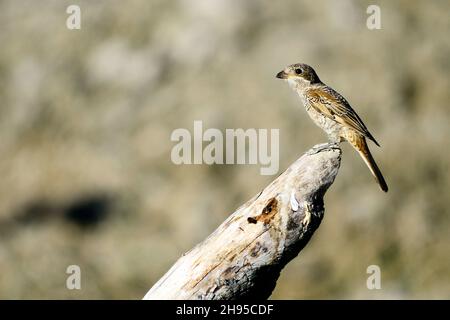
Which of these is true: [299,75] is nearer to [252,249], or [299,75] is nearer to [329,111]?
[329,111]

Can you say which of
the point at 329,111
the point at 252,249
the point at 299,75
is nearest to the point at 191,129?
the point at 299,75

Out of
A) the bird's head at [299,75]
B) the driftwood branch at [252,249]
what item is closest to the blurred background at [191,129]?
the bird's head at [299,75]

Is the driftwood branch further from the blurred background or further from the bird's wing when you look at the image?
the blurred background

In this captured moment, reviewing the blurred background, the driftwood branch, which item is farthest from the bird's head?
the blurred background

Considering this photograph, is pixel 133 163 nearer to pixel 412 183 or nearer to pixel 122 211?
pixel 122 211
